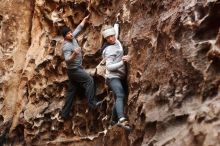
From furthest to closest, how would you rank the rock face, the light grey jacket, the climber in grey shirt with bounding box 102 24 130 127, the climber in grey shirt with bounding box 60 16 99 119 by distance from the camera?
the climber in grey shirt with bounding box 60 16 99 119
the light grey jacket
the climber in grey shirt with bounding box 102 24 130 127
the rock face

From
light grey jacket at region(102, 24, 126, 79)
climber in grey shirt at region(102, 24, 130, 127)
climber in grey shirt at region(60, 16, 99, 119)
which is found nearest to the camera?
climber in grey shirt at region(102, 24, 130, 127)

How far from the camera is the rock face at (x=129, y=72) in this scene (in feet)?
18.9

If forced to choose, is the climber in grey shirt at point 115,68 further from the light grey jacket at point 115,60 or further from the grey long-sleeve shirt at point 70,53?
the grey long-sleeve shirt at point 70,53

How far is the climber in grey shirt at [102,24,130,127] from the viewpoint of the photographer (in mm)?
7592

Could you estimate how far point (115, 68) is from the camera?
303 inches

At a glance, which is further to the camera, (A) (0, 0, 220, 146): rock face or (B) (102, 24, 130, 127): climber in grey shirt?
(B) (102, 24, 130, 127): climber in grey shirt

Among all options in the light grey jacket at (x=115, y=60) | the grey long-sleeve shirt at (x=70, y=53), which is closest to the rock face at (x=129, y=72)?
the light grey jacket at (x=115, y=60)

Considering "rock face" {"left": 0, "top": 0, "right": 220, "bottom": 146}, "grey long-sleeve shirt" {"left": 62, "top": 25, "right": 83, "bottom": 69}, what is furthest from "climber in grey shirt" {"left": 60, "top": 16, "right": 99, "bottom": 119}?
"rock face" {"left": 0, "top": 0, "right": 220, "bottom": 146}

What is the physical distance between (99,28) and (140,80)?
247 centimetres

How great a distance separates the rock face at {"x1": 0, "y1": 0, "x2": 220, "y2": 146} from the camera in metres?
5.75

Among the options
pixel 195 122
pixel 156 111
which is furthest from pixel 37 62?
pixel 195 122

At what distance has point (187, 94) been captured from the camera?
5871mm

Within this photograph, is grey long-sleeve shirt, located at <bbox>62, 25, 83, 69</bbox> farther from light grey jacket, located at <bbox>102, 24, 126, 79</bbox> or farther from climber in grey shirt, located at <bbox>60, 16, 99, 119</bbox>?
light grey jacket, located at <bbox>102, 24, 126, 79</bbox>

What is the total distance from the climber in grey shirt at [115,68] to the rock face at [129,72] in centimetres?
15
